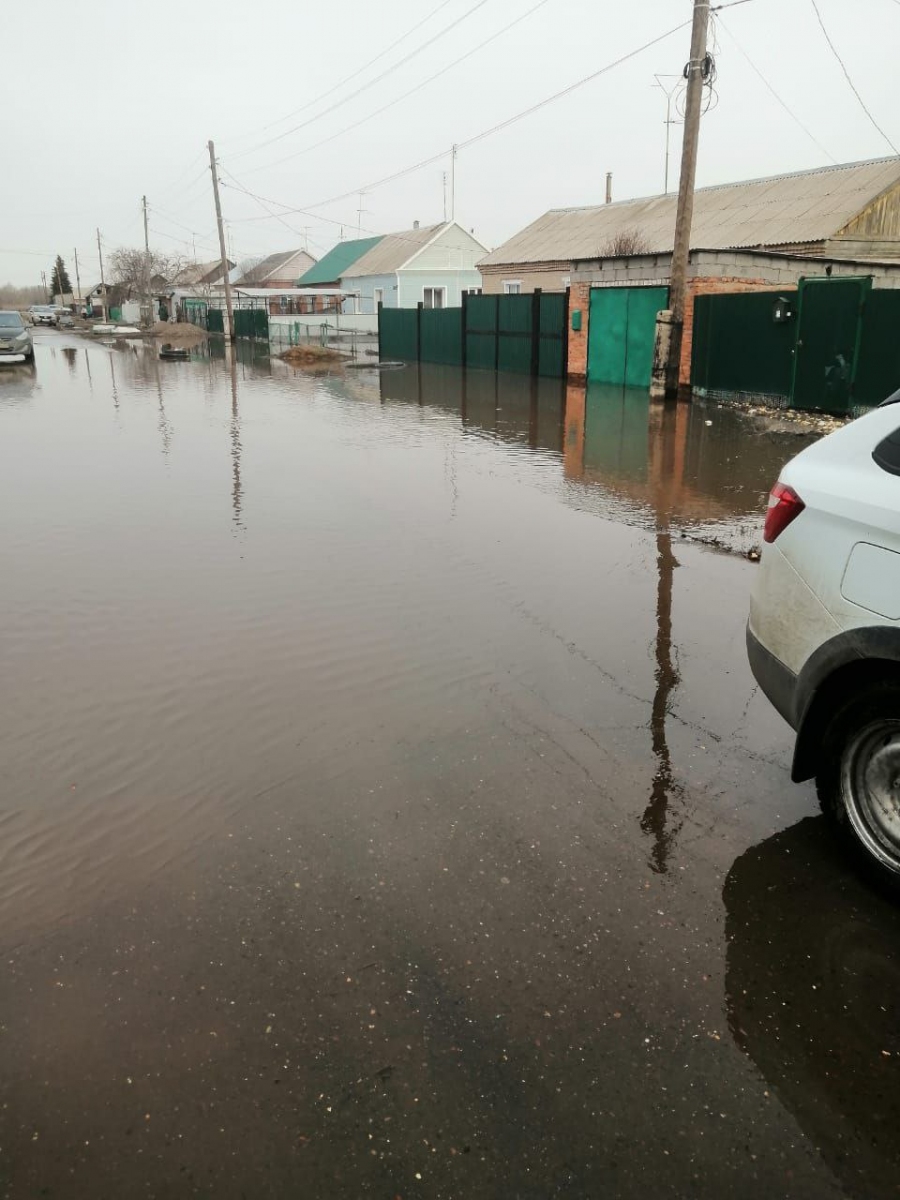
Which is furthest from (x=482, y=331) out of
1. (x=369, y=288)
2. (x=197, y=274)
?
(x=197, y=274)

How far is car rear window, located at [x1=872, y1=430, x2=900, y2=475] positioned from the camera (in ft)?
10.0

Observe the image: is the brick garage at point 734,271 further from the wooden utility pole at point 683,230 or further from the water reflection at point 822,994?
the water reflection at point 822,994

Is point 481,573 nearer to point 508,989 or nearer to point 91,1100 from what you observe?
point 508,989

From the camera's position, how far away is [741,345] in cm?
1645

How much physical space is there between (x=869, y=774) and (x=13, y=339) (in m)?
31.5

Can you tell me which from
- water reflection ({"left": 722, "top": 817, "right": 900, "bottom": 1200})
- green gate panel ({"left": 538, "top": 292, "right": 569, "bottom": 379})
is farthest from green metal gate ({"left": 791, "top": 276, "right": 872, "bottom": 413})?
water reflection ({"left": 722, "top": 817, "right": 900, "bottom": 1200})

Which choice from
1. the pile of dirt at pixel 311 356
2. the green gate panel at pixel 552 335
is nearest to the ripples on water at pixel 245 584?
the green gate panel at pixel 552 335

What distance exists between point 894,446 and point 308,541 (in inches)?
210

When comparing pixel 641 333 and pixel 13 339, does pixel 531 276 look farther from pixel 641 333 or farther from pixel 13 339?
pixel 641 333

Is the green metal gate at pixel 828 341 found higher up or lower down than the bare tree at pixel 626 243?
lower down

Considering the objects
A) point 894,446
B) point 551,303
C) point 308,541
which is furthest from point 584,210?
point 894,446

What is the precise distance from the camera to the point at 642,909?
120 inches

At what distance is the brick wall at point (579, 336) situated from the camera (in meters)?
20.8

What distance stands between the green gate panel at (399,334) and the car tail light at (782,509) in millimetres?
28029
